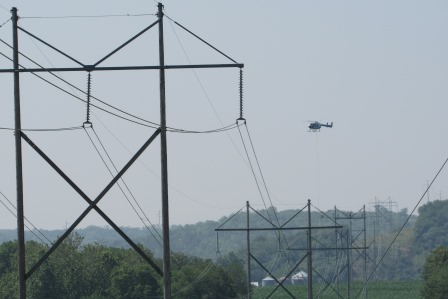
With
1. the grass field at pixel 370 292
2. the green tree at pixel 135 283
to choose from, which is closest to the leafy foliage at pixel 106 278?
the green tree at pixel 135 283

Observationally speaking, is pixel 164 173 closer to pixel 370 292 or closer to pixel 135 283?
pixel 135 283

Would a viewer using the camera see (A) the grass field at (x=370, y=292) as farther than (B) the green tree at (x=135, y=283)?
Yes

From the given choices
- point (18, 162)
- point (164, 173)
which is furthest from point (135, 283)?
point (18, 162)

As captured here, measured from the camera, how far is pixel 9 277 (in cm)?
10494

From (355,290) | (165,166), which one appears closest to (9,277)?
(355,290)

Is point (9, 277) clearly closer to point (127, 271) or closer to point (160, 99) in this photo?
point (127, 271)

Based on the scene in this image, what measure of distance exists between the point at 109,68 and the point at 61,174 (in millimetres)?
2329

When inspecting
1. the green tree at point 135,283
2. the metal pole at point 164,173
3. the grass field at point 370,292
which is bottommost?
the grass field at point 370,292

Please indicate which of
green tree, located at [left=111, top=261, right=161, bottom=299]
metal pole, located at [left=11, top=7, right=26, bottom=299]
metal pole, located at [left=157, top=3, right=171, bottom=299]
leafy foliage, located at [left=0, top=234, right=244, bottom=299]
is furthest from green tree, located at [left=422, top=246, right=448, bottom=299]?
metal pole, located at [left=11, top=7, right=26, bottom=299]

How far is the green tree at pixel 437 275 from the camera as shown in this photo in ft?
359

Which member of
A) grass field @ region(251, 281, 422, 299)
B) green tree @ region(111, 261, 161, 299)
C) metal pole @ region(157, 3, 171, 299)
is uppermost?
metal pole @ region(157, 3, 171, 299)

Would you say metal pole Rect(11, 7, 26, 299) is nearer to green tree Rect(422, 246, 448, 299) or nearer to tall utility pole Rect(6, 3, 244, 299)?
tall utility pole Rect(6, 3, 244, 299)

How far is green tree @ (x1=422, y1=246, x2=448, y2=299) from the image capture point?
4311 inches

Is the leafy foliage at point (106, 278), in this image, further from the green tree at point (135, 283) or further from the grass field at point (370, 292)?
the grass field at point (370, 292)
